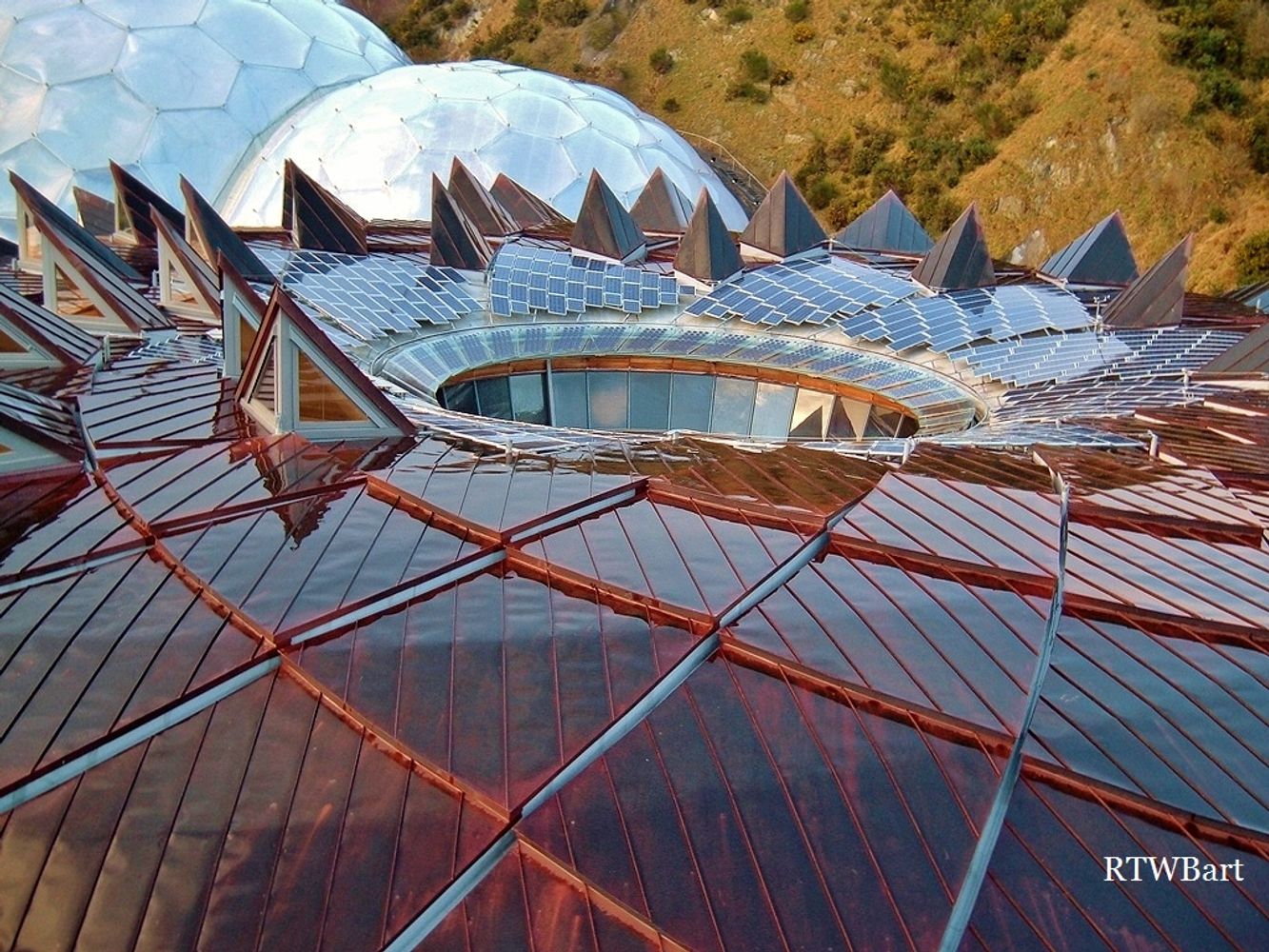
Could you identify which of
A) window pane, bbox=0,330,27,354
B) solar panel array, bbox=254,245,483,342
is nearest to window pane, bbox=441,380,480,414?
solar panel array, bbox=254,245,483,342

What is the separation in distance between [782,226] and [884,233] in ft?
14.5

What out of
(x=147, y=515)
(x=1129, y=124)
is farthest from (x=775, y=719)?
(x=1129, y=124)

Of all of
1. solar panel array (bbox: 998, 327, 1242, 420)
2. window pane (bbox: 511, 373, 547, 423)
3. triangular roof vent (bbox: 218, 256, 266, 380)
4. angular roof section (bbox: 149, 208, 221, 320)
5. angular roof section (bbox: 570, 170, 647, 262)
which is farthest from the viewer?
angular roof section (bbox: 570, 170, 647, 262)

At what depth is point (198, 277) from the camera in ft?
62.6

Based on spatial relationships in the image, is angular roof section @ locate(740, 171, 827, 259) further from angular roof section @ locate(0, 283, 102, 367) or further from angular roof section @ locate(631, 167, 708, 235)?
angular roof section @ locate(0, 283, 102, 367)

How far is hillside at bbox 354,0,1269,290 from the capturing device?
53.8 metres

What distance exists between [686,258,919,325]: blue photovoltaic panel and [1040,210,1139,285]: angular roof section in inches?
203

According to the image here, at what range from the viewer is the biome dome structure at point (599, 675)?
582 centimetres

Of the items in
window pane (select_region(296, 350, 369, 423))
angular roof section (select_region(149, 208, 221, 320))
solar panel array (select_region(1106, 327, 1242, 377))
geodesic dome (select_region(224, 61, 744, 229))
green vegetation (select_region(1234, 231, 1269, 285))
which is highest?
window pane (select_region(296, 350, 369, 423))

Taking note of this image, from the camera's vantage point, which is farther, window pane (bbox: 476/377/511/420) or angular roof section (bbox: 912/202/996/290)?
angular roof section (bbox: 912/202/996/290)

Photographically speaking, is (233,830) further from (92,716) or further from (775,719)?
(775,719)

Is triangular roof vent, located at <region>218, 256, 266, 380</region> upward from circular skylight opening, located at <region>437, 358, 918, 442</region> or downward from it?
upward

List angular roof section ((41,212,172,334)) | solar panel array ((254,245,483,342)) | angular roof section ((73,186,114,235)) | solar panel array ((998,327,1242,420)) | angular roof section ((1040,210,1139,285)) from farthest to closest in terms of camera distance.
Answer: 1. angular roof section ((73,186,114,235))
2. angular roof section ((1040,210,1139,285))
3. solar panel array ((254,245,483,342))
4. angular roof section ((41,212,172,334))
5. solar panel array ((998,327,1242,420))

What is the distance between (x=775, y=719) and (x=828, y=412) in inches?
608
